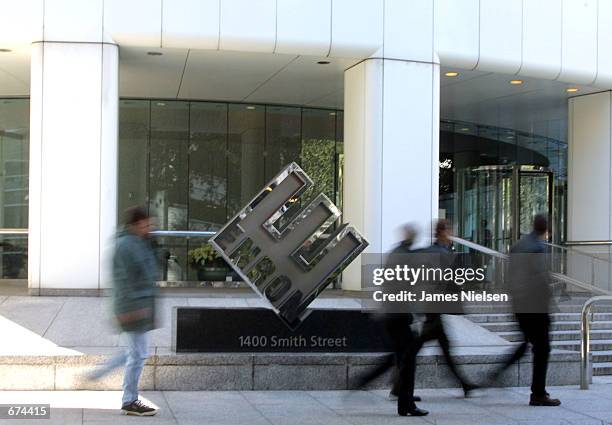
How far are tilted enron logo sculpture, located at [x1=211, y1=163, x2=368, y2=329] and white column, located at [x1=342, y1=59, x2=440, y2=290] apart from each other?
15.7 ft

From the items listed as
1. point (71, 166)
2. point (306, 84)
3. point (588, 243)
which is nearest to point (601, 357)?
point (588, 243)

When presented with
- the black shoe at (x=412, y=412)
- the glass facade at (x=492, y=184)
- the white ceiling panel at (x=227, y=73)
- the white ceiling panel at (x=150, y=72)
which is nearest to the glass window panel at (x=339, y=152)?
the white ceiling panel at (x=227, y=73)

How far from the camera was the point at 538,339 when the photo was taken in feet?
28.6

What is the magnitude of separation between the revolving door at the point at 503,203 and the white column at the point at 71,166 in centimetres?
1383

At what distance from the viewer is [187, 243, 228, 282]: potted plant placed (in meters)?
18.6

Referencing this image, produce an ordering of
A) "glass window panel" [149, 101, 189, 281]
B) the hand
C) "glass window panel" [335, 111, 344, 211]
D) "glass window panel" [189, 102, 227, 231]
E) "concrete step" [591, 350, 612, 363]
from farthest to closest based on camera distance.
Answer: "glass window panel" [335, 111, 344, 211] → "glass window panel" [189, 102, 227, 231] → "glass window panel" [149, 101, 189, 281] → "concrete step" [591, 350, 612, 363] → the hand

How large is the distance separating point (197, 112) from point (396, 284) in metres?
13.7

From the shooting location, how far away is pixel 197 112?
69.7ft

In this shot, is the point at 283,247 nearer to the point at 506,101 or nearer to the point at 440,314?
the point at 440,314

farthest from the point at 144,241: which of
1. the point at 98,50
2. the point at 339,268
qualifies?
the point at 98,50

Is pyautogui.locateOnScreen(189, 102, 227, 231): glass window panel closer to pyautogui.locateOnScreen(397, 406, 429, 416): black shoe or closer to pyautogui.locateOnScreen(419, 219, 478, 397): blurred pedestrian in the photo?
pyautogui.locateOnScreen(419, 219, 478, 397): blurred pedestrian

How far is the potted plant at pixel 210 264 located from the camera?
61.2 feet

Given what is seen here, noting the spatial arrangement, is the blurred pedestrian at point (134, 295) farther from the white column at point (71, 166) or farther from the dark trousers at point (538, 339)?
the white column at point (71, 166)

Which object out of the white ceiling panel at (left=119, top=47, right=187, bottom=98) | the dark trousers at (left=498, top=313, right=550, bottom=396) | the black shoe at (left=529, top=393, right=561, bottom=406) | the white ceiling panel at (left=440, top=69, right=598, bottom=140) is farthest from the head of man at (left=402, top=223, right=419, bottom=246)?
the white ceiling panel at (left=440, top=69, right=598, bottom=140)
